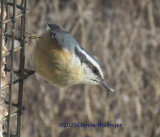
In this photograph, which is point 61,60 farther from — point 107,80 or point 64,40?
point 107,80

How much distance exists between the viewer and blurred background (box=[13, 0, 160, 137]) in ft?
17.9

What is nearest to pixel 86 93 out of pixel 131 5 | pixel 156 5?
pixel 131 5

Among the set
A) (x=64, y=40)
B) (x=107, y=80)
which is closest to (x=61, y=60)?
(x=64, y=40)

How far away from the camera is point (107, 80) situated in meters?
5.54

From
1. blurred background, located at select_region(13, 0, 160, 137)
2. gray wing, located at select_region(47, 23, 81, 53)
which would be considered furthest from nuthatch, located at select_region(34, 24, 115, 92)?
blurred background, located at select_region(13, 0, 160, 137)

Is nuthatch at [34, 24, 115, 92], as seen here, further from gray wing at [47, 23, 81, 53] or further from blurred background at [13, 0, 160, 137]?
blurred background at [13, 0, 160, 137]

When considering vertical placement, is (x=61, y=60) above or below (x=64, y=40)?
below

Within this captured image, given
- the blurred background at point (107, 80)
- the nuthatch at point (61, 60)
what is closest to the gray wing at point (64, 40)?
the nuthatch at point (61, 60)

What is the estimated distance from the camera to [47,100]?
539 cm

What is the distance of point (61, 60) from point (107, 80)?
8.89ft

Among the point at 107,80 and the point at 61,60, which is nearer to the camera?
the point at 61,60

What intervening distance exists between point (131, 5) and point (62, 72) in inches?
145

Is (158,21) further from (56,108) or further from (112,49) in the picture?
(56,108)

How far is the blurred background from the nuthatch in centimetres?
232
